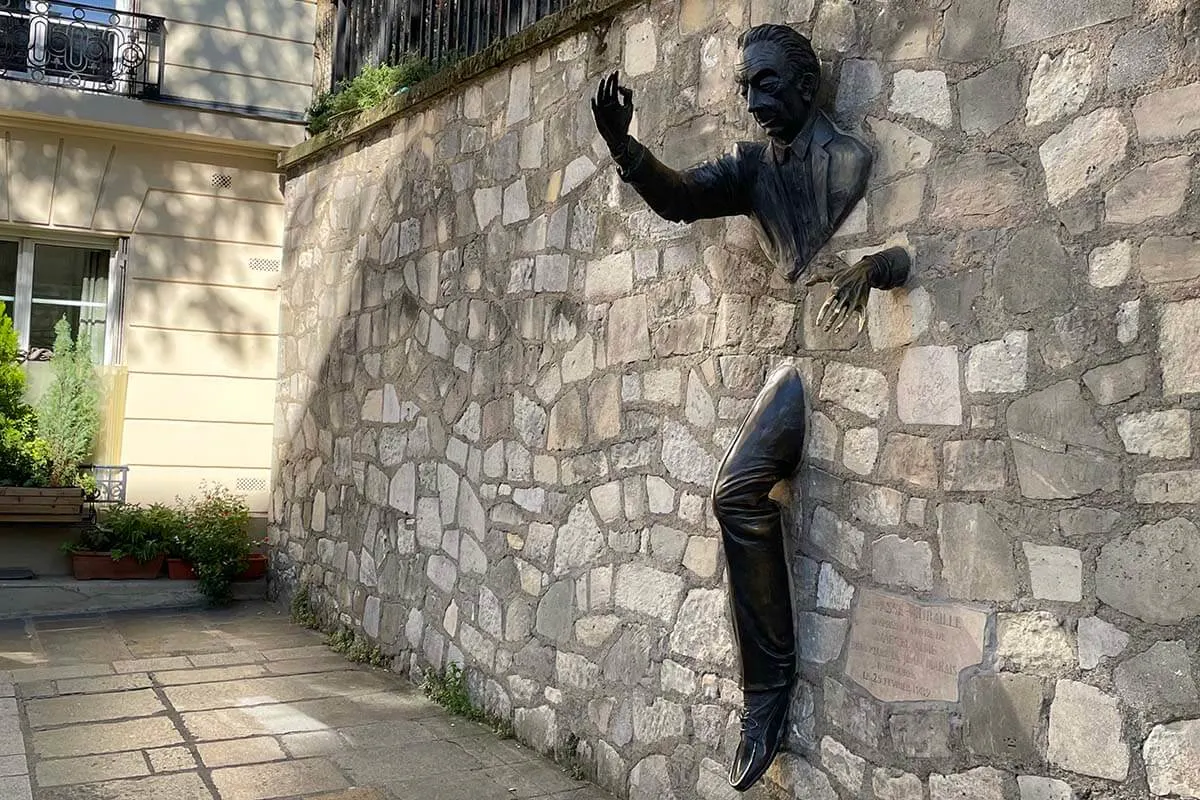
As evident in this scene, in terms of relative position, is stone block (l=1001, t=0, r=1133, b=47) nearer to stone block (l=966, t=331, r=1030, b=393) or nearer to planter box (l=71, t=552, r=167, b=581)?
stone block (l=966, t=331, r=1030, b=393)

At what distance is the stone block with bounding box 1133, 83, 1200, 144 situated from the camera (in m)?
2.31

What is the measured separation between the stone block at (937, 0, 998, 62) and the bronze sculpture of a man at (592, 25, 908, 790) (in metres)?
0.34

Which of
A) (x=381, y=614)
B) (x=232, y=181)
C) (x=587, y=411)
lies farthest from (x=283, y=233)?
(x=587, y=411)

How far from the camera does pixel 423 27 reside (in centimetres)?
610

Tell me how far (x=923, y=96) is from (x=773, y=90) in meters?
0.39

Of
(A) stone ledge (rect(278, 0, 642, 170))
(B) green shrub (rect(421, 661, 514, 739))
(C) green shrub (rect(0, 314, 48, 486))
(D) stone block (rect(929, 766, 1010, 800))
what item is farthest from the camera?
(C) green shrub (rect(0, 314, 48, 486))

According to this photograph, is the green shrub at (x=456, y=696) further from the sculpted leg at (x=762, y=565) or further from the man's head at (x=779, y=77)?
the man's head at (x=779, y=77)

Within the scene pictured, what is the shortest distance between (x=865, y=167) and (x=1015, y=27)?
1.68 feet

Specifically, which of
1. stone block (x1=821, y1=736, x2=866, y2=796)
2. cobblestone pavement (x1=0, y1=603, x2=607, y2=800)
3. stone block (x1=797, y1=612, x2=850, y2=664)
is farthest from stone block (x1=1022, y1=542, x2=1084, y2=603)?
cobblestone pavement (x1=0, y1=603, x2=607, y2=800)

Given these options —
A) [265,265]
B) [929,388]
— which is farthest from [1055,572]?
[265,265]

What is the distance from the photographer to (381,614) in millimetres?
5754

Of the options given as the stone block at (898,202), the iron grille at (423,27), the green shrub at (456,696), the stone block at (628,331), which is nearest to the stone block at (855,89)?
the stone block at (898,202)

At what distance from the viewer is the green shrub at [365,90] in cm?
596

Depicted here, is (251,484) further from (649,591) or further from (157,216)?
(649,591)
